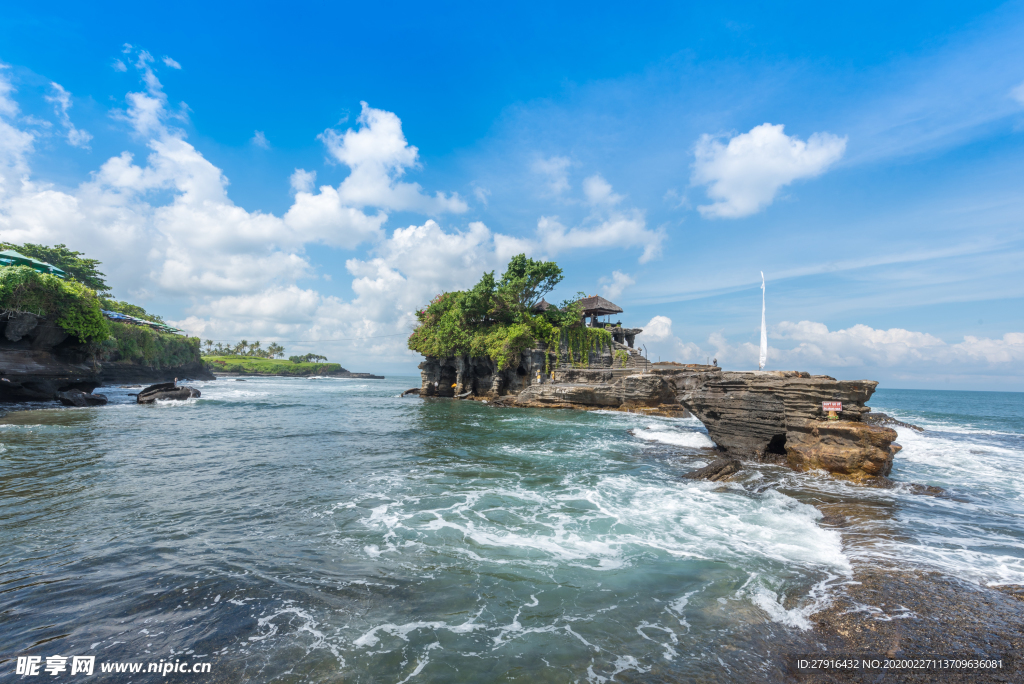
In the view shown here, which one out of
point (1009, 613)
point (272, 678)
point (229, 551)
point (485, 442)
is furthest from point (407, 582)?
point (485, 442)

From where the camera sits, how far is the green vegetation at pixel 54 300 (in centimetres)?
2308

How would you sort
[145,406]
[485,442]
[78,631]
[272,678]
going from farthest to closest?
[145,406], [485,442], [78,631], [272,678]

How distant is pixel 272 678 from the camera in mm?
3480

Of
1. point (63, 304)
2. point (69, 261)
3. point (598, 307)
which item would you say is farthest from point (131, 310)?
point (598, 307)

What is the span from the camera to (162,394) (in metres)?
29.2

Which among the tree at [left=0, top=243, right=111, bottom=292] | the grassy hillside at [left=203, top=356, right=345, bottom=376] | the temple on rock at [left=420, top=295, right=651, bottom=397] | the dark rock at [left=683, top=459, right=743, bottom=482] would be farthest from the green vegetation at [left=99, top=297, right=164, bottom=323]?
the dark rock at [left=683, top=459, right=743, bottom=482]

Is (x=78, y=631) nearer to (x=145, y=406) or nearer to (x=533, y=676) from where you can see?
(x=533, y=676)

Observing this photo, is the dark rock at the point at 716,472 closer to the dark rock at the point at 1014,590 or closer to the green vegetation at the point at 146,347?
the dark rock at the point at 1014,590

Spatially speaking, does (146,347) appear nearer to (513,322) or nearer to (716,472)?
(513,322)

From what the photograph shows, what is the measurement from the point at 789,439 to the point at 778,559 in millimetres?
8146

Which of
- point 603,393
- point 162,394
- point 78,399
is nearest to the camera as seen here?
point 78,399

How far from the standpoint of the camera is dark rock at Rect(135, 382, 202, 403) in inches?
1115

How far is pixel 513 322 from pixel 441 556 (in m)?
32.3

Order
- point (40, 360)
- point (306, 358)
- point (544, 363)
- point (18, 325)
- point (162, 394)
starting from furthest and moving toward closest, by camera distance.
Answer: point (306, 358), point (544, 363), point (162, 394), point (40, 360), point (18, 325)
